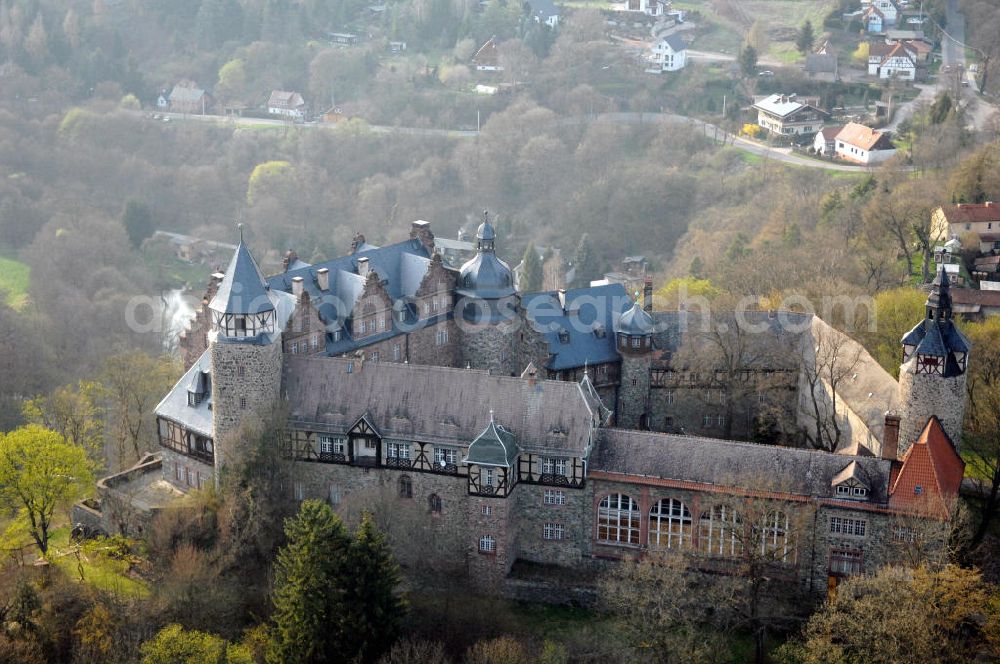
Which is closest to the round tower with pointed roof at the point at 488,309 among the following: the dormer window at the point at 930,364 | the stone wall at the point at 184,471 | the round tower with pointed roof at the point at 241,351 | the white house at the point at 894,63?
the round tower with pointed roof at the point at 241,351

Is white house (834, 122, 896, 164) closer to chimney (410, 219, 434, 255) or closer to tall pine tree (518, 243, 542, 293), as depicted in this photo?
tall pine tree (518, 243, 542, 293)

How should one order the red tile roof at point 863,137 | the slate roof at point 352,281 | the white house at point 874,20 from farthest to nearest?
the white house at point 874,20, the red tile roof at point 863,137, the slate roof at point 352,281

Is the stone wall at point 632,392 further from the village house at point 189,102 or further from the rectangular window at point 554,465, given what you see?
the village house at point 189,102

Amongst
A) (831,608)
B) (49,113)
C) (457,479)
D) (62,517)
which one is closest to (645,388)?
(457,479)

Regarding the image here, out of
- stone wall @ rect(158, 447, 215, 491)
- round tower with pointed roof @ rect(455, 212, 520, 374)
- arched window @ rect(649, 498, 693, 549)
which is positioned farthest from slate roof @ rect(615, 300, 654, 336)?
stone wall @ rect(158, 447, 215, 491)

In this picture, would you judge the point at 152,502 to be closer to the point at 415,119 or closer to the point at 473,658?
the point at 473,658

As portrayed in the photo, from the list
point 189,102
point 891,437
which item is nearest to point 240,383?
point 891,437
